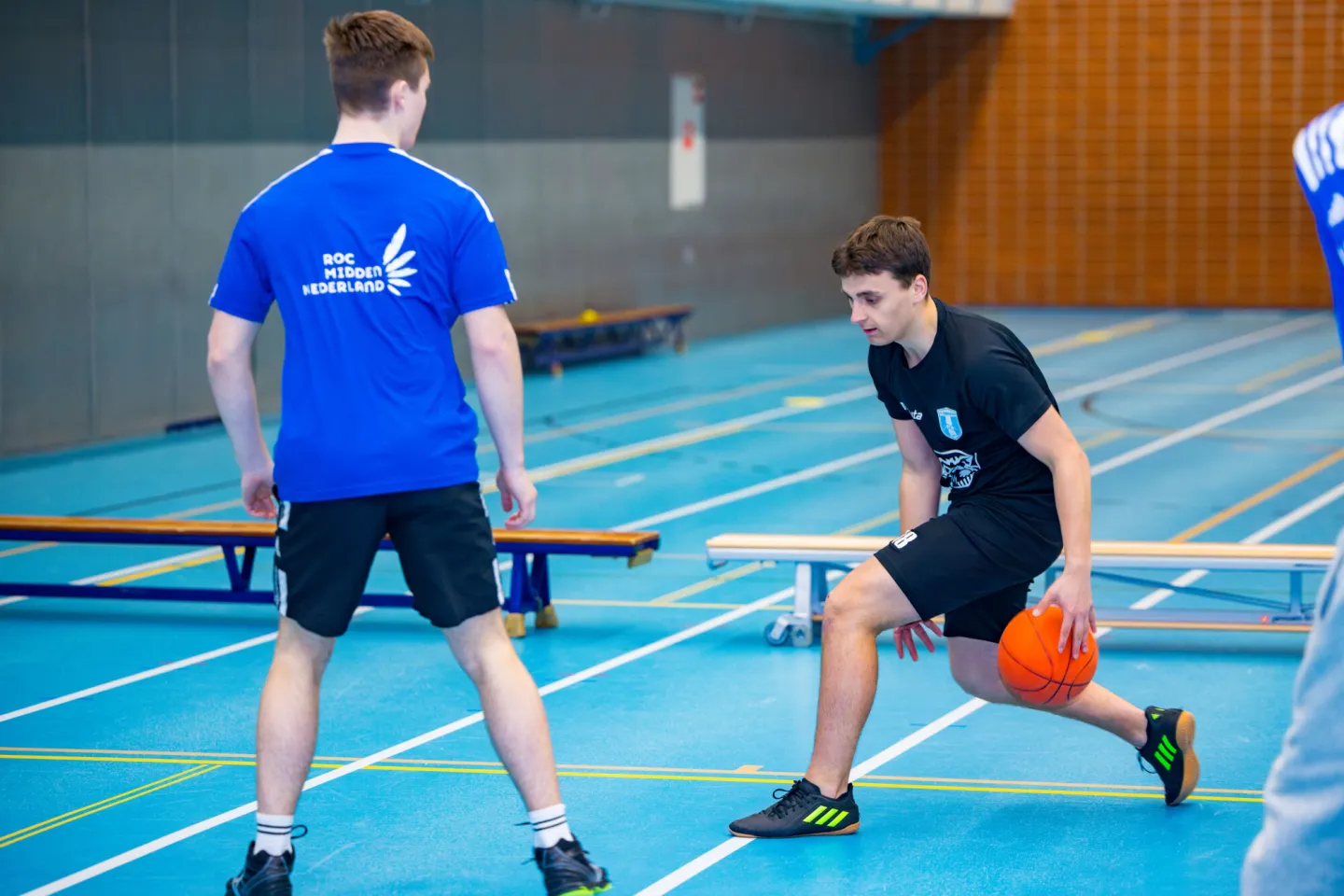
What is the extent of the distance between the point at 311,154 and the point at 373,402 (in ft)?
37.9

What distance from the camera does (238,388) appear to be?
13.5ft

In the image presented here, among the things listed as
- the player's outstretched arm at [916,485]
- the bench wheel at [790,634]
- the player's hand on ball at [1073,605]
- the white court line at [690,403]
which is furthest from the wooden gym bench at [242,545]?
the white court line at [690,403]

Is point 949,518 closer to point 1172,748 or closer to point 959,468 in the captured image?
point 959,468

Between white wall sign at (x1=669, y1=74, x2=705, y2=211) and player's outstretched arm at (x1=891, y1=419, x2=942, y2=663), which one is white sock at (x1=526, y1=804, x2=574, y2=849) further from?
white wall sign at (x1=669, y1=74, x2=705, y2=211)

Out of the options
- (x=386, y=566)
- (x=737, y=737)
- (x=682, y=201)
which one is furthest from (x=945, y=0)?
(x=737, y=737)

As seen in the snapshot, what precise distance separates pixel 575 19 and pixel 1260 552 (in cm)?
1278

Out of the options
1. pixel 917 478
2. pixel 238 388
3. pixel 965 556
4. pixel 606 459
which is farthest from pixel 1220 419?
pixel 238 388

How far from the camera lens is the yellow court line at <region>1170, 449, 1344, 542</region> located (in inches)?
377

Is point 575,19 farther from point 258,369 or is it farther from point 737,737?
point 737,737

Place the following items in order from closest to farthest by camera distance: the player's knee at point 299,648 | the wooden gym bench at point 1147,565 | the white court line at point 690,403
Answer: the player's knee at point 299,648
the wooden gym bench at point 1147,565
the white court line at point 690,403

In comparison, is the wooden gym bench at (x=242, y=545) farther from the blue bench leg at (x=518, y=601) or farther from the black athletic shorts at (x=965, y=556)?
the black athletic shorts at (x=965, y=556)

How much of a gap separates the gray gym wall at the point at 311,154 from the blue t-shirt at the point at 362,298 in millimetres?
9213

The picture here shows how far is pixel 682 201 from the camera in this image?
67.2ft

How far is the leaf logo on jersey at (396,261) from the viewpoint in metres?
4.06
